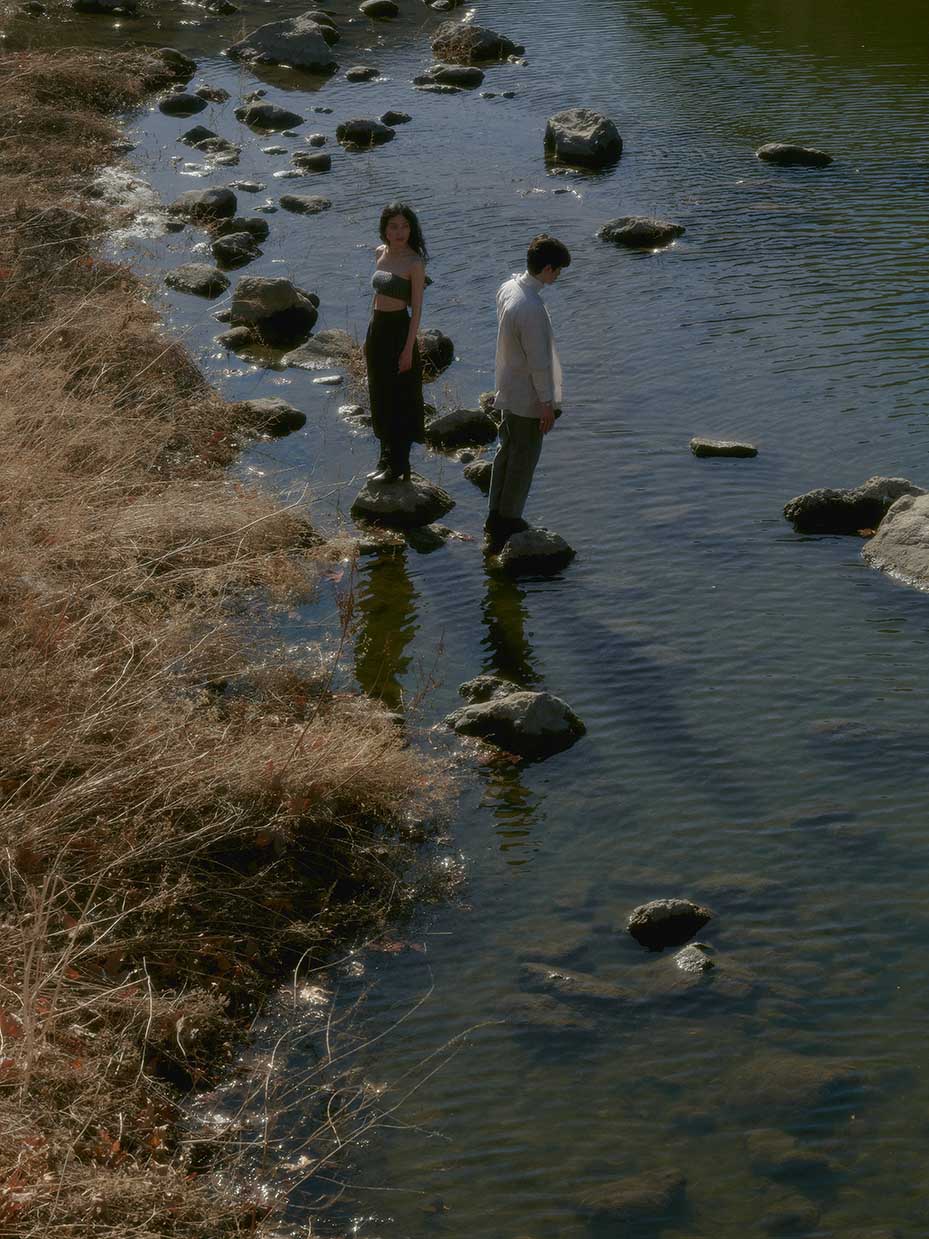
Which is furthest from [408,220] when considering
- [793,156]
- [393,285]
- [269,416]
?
[793,156]

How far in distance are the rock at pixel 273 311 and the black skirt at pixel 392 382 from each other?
4036 millimetres

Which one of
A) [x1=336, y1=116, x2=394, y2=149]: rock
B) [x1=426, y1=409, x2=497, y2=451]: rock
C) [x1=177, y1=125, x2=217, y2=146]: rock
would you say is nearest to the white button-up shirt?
[x1=426, y1=409, x2=497, y2=451]: rock

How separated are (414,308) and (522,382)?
3.84 ft

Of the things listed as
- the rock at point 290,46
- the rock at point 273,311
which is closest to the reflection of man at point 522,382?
the rock at point 273,311

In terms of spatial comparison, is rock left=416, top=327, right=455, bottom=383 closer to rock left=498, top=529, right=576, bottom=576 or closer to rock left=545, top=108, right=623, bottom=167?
rock left=498, top=529, right=576, bottom=576

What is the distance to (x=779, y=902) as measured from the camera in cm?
763

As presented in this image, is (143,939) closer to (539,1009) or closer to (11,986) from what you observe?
(11,986)

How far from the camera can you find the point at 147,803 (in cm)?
712

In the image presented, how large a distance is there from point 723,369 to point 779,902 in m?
7.85

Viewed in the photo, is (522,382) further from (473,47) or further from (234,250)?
(473,47)

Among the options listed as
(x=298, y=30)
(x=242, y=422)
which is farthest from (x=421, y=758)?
(x=298, y=30)

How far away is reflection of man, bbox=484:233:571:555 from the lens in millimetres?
10266

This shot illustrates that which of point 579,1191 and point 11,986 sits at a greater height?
point 11,986

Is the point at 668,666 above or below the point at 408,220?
below
